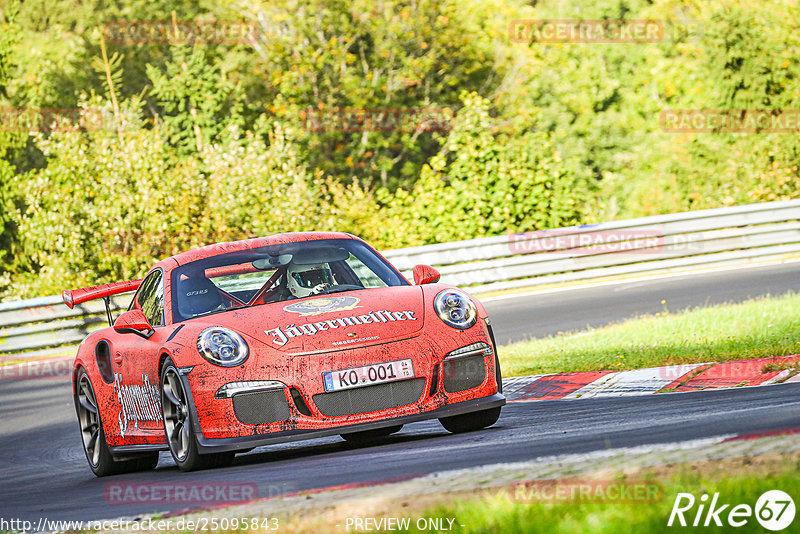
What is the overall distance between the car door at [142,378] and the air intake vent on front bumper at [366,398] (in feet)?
3.90

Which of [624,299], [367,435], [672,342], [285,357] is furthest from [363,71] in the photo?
[285,357]

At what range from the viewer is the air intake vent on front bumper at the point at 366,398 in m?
6.53

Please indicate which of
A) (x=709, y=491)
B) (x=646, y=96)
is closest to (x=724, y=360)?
(x=709, y=491)

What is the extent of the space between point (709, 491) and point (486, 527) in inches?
28.9

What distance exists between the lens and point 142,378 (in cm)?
740

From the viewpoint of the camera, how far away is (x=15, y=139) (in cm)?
3127

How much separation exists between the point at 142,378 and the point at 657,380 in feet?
12.8

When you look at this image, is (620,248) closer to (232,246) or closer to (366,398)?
(232,246)

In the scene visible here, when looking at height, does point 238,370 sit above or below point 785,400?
above

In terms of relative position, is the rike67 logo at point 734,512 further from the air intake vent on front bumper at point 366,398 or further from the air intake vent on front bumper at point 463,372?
the air intake vent on front bumper at point 463,372

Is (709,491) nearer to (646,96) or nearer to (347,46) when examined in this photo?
(347,46)

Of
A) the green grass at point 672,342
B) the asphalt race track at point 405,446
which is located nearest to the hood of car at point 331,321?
the asphalt race track at point 405,446

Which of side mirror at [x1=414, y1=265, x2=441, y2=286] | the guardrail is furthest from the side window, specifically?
the guardrail

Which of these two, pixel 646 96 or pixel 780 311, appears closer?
pixel 780 311
